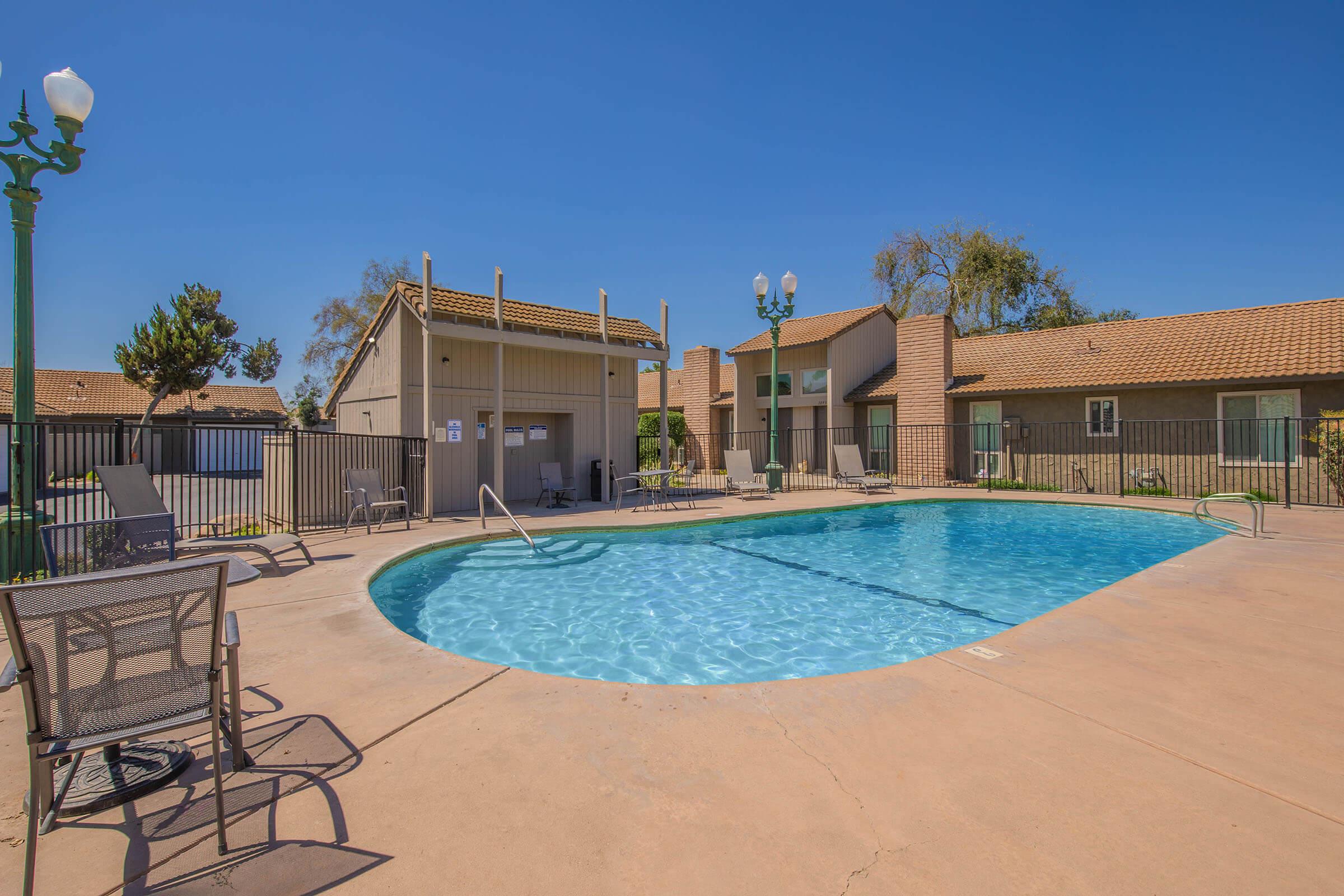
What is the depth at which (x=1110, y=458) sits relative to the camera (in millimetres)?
15609

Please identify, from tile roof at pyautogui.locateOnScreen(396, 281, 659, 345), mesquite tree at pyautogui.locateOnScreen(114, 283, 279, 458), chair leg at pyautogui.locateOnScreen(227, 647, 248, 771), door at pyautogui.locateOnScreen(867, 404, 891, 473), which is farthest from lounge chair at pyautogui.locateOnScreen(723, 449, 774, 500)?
mesquite tree at pyautogui.locateOnScreen(114, 283, 279, 458)

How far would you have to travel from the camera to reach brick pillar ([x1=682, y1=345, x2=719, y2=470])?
24812 millimetres

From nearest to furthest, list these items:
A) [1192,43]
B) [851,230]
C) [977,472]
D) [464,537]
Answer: [464,537] → [1192,43] → [977,472] → [851,230]

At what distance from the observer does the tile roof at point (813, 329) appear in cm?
2025

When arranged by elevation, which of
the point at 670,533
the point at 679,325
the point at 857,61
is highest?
the point at 857,61

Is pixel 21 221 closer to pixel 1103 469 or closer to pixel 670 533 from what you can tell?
pixel 670 533

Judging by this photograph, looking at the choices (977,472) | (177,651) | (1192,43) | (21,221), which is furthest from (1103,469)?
(21,221)

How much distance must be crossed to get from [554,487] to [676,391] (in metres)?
17.0

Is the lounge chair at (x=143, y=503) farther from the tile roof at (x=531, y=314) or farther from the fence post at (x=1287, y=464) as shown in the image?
the fence post at (x=1287, y=464)

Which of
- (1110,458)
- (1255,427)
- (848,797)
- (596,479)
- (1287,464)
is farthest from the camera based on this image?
(1110,458)

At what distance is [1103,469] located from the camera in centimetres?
1569

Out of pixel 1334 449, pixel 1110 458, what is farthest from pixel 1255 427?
pixel 1110 458

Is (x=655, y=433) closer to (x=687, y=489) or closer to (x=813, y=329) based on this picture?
(x=813, y=329)

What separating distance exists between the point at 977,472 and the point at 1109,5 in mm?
11796
